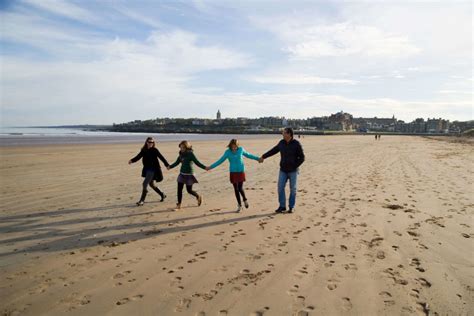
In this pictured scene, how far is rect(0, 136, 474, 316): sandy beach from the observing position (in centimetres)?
354

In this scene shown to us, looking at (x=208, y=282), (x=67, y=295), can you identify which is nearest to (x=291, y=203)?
(x=208, y=282)

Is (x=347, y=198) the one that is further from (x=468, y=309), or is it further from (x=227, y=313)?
(x=227, y=313)

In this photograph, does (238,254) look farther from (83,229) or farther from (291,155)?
(83,229)

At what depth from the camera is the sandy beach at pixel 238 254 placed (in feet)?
11.6

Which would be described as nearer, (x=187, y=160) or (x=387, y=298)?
(x=387, y=298)

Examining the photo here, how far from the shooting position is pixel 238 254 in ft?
16.0

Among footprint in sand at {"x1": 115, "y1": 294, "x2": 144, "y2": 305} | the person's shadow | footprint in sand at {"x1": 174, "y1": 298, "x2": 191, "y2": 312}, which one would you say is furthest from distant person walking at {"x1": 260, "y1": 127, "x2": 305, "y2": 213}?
footprint in sand at {"x1": 115, "y1": 294, "x2": 144, "y2": 305}

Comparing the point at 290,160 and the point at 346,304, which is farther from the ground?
the point at 290,160

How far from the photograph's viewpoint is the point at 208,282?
3.98 meters

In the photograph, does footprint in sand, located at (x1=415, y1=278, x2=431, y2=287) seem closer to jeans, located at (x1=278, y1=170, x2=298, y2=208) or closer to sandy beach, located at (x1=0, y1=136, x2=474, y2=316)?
sandy beach, located at (x1=0, y1=136, x2=474, y2=316)

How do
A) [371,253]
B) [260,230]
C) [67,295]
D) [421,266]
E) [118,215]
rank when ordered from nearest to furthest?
[67,295]
[421,266]
[371,253]
[260,230]
[118,215]

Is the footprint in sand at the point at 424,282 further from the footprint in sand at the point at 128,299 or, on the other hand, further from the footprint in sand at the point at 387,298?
the footprint in sand at the point at 128,299

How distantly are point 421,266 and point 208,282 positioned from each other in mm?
2973

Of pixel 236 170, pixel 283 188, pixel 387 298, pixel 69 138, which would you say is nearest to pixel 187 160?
pixel 236 170
